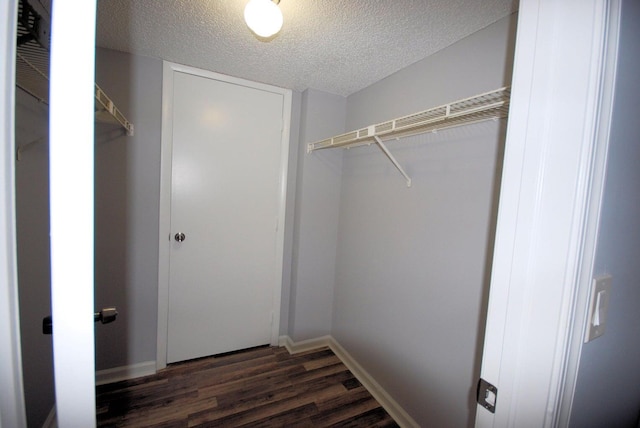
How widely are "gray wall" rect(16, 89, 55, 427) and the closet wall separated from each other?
6.28 ft

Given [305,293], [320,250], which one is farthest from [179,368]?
[320,250]

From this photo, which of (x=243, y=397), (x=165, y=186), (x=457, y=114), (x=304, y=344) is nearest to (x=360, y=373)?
(x=304, y=344)

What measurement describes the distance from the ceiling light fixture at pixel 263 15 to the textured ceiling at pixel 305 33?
0.21 m

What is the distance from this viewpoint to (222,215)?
212cm

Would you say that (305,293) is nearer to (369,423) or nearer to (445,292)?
(369,423)

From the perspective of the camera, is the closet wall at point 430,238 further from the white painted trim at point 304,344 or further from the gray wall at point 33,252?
the gray wall at point 33,252

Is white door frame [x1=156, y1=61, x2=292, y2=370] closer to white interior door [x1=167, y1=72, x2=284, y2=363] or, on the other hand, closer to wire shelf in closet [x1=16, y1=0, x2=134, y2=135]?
white interior door [x1=167, y1=72, x2=284, y2=363]

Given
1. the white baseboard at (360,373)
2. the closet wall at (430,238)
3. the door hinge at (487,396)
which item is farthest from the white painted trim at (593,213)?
the white baseboard at (360,373)

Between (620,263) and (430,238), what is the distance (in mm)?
923

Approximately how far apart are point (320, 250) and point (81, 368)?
6.59ft

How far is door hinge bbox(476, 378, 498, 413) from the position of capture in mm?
568

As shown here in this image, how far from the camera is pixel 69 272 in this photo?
0.39m

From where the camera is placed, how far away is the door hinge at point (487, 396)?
0.57m

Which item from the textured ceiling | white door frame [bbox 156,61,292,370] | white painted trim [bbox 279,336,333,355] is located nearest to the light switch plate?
the textured ceiling
